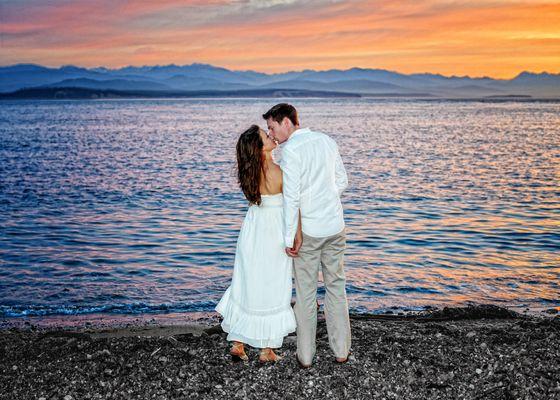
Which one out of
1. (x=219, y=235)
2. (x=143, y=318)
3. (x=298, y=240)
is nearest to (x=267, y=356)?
(x=298, y=240)

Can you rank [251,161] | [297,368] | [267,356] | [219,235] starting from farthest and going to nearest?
[219,235] → [267,356] → [297,368] → [251,161]

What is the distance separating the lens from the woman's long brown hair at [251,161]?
5.91 metres

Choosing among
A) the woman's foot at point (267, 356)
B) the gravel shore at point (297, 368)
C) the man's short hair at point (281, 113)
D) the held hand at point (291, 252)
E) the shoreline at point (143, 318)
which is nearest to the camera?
the man's short hair at point (281, 113)

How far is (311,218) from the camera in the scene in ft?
19.4

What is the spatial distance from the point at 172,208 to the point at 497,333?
45.7 feet

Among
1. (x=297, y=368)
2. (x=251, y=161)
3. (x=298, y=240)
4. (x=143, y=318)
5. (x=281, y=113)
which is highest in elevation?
(x=281, y=113)

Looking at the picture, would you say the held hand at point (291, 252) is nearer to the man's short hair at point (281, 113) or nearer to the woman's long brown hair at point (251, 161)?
the woman's long brown hair at point (251, 161)

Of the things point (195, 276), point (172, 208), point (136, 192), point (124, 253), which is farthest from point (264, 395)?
point (136, 192)

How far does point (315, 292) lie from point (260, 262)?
67 centimetres

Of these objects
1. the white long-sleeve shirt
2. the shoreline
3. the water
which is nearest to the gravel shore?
the shoreline

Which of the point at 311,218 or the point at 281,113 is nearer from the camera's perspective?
the point at 281,113

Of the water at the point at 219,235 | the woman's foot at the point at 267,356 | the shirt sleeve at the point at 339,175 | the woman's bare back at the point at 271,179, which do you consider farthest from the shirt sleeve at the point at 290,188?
the water at the point at 219,235

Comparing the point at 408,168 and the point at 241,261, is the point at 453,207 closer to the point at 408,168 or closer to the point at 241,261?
the point at 408,168

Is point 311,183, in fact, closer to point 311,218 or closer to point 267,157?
point 311,218
